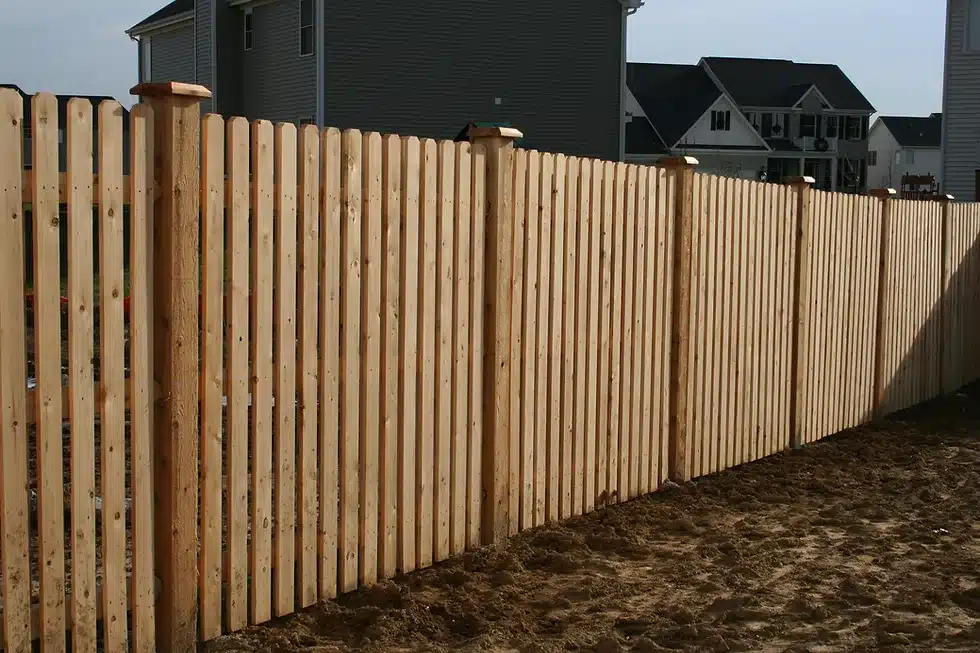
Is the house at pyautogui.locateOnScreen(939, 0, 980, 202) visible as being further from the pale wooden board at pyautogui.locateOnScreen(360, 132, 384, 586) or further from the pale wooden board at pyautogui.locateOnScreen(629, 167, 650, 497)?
the pale wooden board at pyautogui.locateOnScreen(360, 132, 384, 586)

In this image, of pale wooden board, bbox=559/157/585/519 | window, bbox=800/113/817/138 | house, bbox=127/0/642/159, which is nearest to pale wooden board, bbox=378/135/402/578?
pale wooden board, bbox=559/157/585/519

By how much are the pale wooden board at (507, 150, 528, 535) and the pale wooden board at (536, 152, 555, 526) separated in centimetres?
12

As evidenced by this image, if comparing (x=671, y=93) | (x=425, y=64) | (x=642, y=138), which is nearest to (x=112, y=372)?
(x=425, y=64)

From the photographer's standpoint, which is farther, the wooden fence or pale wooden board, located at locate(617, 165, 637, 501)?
pale wooden board, located at locate(617, 165, 637, 501)

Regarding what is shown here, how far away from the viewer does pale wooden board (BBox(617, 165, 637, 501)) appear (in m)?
7.04

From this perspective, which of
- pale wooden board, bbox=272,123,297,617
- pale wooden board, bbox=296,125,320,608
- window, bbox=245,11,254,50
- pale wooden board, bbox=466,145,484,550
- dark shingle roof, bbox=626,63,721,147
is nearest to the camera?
pale wooden board, bbox=272,123,297,617

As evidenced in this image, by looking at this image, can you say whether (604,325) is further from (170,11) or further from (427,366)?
(170,11)

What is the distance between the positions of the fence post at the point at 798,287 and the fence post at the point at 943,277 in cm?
362

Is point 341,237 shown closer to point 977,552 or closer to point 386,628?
point 386,628

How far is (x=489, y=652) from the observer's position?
462 centimetres

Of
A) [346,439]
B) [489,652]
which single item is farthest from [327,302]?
[489,652]

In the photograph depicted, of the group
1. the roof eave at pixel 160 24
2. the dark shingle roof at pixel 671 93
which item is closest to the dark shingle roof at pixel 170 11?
the roof eave at pixel 160 24

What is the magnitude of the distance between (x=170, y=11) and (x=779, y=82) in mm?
38980

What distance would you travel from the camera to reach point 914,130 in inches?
3610
